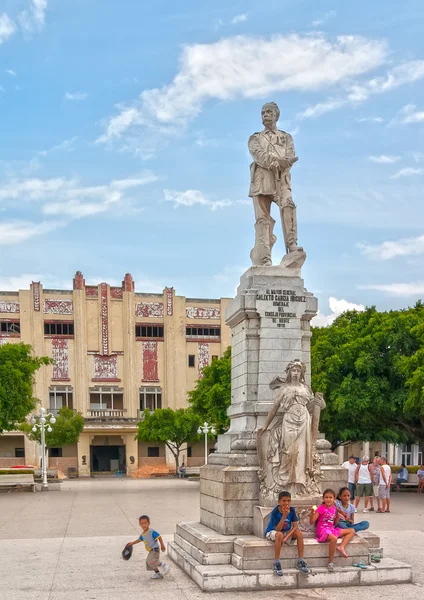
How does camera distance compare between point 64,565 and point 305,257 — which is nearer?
point 64,565

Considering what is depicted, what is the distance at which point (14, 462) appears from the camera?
57.2m

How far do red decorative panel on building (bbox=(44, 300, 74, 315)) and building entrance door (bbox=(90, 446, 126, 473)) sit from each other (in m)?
11.4

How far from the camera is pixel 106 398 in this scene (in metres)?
61.4

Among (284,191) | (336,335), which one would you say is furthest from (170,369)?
(284,191)

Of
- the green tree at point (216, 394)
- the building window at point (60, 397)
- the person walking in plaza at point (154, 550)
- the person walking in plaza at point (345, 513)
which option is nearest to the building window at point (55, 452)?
the building window at point (60, 397)

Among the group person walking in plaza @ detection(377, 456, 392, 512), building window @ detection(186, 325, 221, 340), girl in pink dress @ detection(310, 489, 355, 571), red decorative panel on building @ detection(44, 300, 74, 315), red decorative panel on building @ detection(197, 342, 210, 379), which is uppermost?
red decorative panel on building @ detection(44, 300, 74, 315)

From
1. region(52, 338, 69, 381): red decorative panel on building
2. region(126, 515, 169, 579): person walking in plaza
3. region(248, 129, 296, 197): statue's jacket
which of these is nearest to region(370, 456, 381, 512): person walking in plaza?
region(248, 129, 296, 197): statue's jacket

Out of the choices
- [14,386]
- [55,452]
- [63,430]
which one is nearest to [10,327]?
[55,452]

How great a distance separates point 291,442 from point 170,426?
44.3 m

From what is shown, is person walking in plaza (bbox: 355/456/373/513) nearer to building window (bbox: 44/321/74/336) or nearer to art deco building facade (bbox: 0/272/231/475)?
art deco building facade (bbox: 0/272/231/475)

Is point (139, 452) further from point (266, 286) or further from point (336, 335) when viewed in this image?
point (266, 286)

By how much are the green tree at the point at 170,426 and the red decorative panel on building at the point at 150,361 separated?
7013mm

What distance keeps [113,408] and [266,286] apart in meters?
50.7

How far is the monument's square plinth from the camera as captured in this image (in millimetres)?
9766
